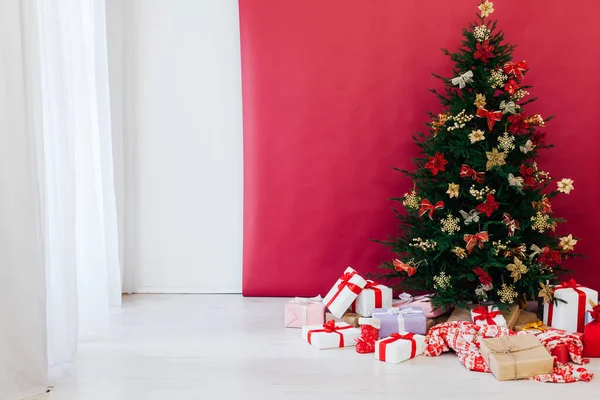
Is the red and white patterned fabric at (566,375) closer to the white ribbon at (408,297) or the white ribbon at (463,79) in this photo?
the white ribbon at (408,297)

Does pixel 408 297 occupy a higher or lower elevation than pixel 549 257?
lower

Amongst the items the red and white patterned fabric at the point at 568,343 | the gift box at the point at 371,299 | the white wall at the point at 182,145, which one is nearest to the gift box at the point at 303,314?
the gift box at the point at 371,299

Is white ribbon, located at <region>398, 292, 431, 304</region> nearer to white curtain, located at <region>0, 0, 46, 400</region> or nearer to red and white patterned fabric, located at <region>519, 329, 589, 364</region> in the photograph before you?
red and white patterned fabric, located at <region>519, 329, 589, 364</region>

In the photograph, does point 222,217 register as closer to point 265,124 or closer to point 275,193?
point 275,193

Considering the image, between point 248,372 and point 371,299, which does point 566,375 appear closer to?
point 371,299

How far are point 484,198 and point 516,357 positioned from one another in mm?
854

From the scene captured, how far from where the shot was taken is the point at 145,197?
3805mm

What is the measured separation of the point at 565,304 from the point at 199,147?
2.15 metres

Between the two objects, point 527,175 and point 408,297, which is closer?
point 527,175

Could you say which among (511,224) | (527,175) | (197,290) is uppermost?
(527,175)

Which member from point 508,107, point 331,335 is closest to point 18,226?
point 331,335

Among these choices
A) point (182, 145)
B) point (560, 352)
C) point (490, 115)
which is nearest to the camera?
point (560, 352)

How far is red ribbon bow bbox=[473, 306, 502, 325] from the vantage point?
9.21 feet

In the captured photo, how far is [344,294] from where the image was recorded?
120 inches
